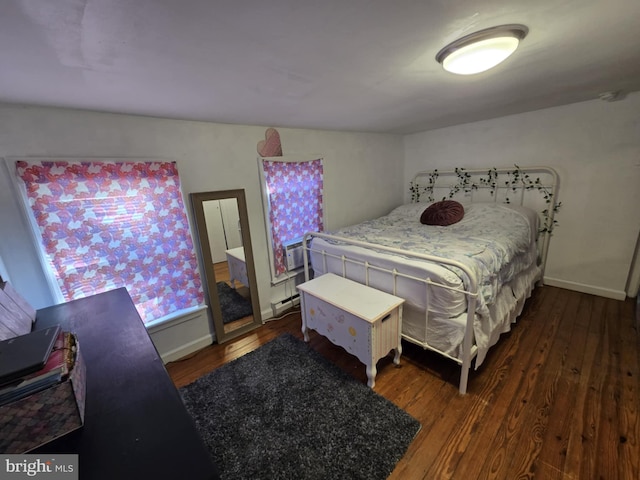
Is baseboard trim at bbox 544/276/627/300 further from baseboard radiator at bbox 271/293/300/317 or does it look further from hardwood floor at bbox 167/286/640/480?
baseboard radiator at bbox 271/293/300/317

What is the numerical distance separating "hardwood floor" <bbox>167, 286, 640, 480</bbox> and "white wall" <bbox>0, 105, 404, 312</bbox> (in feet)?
4.28

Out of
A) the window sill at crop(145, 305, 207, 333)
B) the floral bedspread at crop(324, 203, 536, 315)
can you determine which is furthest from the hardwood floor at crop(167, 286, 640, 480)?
the floral bedspread at crop(324, 203, 536, 315)

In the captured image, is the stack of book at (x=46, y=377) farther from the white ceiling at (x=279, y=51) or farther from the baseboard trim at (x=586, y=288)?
the baseboard trim at (x=586, y=288)

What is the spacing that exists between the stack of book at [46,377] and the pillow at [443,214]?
3244 millimetres

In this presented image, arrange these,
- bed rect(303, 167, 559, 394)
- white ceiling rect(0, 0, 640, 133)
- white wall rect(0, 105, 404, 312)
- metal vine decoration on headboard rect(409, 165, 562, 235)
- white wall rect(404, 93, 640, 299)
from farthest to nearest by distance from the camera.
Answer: metal vine decoration on headboard rect(409, 165, 562, 235)
white wall rect(404, 93, 640, 299)
bed rect(303, 167, 559, 394)
white wall rect(0, 105, 404, 312)
white ceiling rect(0, 0, 640, 133)

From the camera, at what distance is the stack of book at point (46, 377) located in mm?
646

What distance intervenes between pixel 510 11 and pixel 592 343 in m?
2.66

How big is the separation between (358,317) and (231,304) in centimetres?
153

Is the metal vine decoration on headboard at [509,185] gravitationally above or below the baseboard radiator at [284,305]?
above

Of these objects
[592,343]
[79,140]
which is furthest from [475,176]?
[79,140]

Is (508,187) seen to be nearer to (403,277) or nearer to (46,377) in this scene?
(403,277)

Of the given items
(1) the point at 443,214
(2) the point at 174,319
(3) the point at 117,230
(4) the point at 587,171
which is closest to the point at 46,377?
(3) the point at 117,230

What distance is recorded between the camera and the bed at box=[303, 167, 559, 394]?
1.75 m

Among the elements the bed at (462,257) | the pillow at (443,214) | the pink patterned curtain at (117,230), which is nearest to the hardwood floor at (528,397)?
the bed at (462,257)
